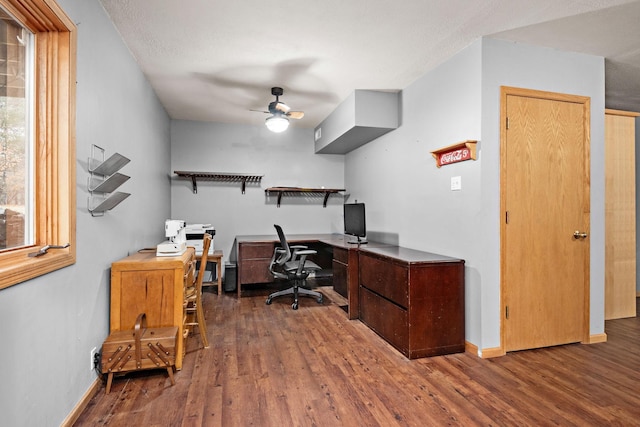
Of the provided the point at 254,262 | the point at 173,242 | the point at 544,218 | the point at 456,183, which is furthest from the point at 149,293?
the point at 544,218

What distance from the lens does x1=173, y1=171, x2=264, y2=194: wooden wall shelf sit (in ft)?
16.2

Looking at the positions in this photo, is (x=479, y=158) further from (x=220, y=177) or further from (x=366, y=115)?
(x=220, y=177)

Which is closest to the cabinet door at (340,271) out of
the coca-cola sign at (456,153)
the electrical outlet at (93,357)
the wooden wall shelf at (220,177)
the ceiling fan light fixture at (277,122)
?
the coca-cola sign at (456,153)

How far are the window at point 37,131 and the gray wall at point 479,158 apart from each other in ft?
9.01

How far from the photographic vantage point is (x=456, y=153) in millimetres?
2848

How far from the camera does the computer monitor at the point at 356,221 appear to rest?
155 inches

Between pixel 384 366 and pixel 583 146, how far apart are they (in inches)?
101

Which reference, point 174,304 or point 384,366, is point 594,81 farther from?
point 174,304

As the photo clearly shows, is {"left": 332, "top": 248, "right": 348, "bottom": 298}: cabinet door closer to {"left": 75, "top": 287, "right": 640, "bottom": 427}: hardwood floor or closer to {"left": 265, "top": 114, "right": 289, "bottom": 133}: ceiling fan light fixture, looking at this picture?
{"left": 75, "top": 287, "right": 640, "bottom": 427}: hardwood floor

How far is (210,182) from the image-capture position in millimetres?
5215

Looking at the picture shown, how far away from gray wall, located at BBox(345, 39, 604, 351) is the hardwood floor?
404mm

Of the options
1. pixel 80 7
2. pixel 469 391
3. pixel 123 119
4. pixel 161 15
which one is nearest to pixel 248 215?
pixel 123 119

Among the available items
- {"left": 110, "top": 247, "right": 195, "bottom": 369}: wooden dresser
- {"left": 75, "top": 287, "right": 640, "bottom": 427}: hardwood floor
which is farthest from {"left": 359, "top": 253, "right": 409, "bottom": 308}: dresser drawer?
{"left": 110, "top": 247, "right": 195, "bottom": 369}: wooden dresser

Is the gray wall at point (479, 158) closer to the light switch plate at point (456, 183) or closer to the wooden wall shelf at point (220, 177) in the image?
the light switch plate at point (456, 183)
